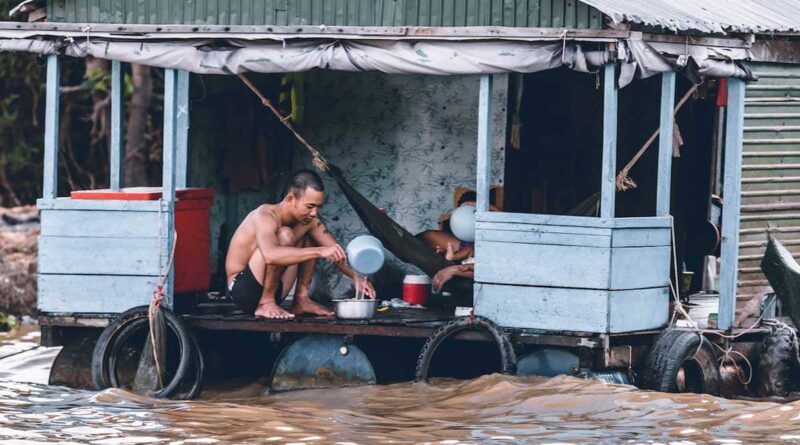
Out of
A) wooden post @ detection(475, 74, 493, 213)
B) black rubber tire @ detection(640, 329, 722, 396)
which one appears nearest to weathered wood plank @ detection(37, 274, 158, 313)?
wooden post @ detection(475, 74, 493, 213)

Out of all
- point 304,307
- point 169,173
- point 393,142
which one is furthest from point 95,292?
point 393,142

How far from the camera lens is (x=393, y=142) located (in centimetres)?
1388

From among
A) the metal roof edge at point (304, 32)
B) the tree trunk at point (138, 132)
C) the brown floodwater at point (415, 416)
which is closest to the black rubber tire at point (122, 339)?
the brown floodwater at point (415, 416)

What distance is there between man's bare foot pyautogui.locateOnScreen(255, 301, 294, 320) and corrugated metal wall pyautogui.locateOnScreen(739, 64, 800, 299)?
4.01 m

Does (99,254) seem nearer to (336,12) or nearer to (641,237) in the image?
(336,12)

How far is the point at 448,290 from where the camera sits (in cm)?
1311

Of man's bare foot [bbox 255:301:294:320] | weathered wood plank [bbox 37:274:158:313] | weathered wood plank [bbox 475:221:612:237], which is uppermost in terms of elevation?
weathered wood plank [bbox 475:221:612:237]

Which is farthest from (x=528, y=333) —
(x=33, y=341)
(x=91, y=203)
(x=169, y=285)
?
(x=33, y=341)

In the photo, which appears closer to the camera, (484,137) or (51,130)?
(484,137)

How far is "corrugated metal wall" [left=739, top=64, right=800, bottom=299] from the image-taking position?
512 inches

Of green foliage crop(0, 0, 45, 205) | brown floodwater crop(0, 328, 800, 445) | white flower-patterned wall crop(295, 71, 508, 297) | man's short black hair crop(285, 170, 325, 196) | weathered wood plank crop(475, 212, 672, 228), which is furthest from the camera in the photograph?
green foliage crop(0, 0, 45, 205)

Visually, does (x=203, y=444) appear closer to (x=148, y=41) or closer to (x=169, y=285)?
(x=169, y=285)

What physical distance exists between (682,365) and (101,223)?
464 centimetres

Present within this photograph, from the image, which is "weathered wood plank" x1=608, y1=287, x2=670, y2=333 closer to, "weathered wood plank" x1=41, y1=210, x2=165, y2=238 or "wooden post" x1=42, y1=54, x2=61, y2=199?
"weathered wood plank" x1=41, y1=210, x2=165, y2=238
